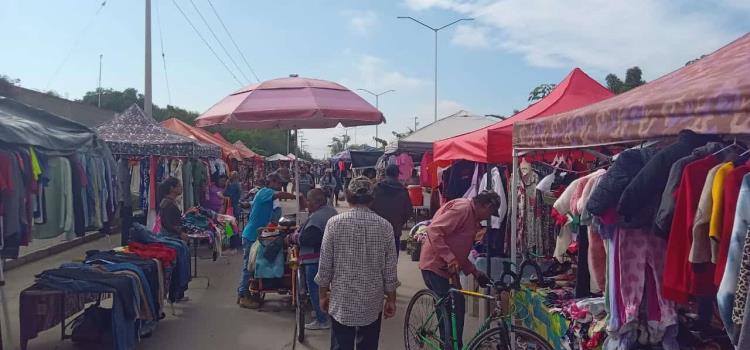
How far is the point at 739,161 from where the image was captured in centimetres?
266

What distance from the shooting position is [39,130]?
18.3 ft

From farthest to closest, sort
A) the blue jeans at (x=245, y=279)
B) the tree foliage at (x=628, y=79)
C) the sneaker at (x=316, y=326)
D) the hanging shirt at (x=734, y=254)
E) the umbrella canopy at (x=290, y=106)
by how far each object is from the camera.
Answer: the tree foliage at (x=628, y=79), the blue jeans at (x=245, y=279), the umbrella canopy at (x=290, y=106), the sneaker at (x=316, y=326), the hanging shirt at (x=734, y=254)

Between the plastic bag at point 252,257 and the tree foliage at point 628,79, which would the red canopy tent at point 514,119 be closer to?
the plastic bag at point 252,257

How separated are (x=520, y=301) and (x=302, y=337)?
8.00ft

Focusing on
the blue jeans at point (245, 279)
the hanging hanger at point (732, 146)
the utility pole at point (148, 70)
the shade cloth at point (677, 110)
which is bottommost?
the blue jeans at point (245, 279)

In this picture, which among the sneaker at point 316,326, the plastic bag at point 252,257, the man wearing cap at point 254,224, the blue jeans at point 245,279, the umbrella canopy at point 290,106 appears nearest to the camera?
the sneaker at point 316,326

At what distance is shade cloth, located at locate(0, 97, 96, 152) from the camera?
16.6ft

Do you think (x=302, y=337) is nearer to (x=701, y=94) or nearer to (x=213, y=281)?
(x=213, y=281)

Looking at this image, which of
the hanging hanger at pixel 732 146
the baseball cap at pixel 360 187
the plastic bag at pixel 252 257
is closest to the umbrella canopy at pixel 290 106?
the plastic bag at pixel 252 257

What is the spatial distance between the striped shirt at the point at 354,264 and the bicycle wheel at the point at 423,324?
1050mm

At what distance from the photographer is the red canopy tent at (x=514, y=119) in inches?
254

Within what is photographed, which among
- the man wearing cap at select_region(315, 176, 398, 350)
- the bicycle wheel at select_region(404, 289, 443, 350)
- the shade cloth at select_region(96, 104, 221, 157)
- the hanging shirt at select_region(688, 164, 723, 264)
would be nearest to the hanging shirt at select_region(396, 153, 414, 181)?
the shade cloth at select_region(96, 104, 221, 157)

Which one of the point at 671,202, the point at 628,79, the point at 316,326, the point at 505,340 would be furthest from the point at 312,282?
the point at 628,79

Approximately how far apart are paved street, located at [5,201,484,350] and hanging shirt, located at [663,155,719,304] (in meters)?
3.81
